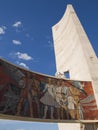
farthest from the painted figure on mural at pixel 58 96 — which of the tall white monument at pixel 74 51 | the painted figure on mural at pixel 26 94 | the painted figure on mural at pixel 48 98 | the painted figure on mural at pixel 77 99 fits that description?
the tall white monument at pixel 74 51

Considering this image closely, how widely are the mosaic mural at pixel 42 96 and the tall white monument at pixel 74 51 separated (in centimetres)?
133

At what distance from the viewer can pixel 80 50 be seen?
19.5 m

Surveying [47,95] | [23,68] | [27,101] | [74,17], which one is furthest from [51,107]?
[74,17]

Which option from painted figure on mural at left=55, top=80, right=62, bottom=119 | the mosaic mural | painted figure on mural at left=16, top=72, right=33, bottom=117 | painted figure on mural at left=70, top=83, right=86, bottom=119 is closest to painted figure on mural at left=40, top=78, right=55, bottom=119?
the mosaic mural

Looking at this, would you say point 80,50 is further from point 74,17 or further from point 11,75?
point 11,75

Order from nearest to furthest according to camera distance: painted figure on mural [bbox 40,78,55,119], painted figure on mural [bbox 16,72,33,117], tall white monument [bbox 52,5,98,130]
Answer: painted figure on mural [bbox 16,72,33,117] → painted figure on mural [bbox 40,78,55,119] → tall white monument [bbox 52,5,98,130]

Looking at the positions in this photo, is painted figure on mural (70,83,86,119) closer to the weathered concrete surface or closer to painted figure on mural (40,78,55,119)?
the weathered concrete surface

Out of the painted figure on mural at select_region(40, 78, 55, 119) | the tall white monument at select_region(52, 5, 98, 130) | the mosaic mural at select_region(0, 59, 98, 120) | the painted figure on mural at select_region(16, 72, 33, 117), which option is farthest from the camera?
the tall white monument at select_region(52, 5, 98, 130)

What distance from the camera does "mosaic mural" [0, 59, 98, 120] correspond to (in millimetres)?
12000

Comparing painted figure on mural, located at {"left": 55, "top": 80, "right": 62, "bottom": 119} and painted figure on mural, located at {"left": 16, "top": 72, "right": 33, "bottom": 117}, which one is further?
painted figure on mural, located at {"left": 55, "top": 80, "right": 62, "bottom": 119}

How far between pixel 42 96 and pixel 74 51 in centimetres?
831

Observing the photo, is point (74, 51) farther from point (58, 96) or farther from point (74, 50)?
point (58, 96)

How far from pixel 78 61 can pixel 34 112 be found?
322 inches

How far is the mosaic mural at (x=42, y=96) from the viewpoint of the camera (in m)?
12.0
